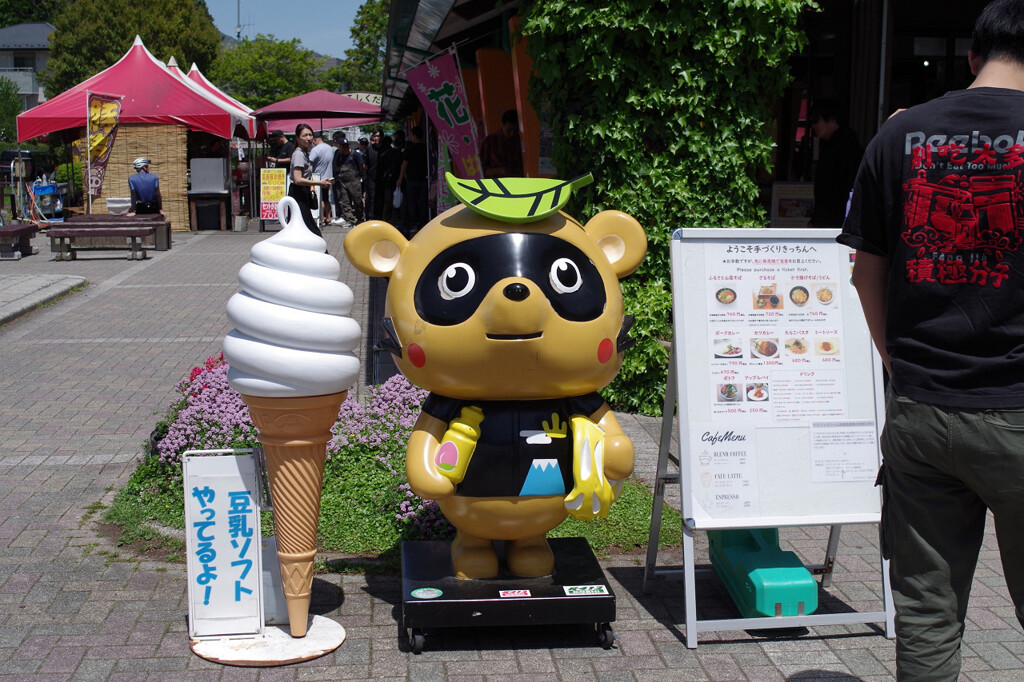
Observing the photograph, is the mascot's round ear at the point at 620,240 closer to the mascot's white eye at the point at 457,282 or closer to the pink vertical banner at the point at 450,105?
the mascot's white eye at the point at 457,282

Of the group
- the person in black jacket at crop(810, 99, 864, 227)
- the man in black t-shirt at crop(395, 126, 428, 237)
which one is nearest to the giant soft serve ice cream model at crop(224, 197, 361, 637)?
the person in black jacket at crop(810, 99, 864, 227)

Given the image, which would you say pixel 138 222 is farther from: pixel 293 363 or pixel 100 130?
pixel 293 363

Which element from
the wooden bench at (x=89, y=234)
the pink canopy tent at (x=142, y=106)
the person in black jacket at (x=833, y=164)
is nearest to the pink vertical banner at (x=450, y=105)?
the person in black jacket at (x=833, y=164)

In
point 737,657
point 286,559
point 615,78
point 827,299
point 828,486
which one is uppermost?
point 615,78

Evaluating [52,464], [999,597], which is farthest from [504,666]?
[52,464]

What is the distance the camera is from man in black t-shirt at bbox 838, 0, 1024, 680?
98.1 inches

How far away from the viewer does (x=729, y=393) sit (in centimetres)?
387

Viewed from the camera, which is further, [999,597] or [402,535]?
[402,535]

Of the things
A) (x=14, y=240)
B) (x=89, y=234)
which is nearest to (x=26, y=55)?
(x=14, y=240)

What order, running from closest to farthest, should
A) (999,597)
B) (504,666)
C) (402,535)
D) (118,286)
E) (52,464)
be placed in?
(504,666)
(999,597)
(402,535)
(52,464)
(118,286)

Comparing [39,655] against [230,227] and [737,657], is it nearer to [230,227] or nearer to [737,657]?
[737,657]

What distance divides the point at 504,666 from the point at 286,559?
93 centimetres

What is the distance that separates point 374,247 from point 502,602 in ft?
4.76

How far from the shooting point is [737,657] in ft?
12.3
